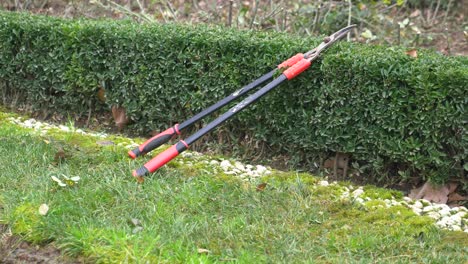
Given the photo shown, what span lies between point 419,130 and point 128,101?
2.53 meters

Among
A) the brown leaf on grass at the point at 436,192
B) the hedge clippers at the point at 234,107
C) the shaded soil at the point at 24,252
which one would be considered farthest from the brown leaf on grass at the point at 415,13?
the shaded soil at the point at 24,252

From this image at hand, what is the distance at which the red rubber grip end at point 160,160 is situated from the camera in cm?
495

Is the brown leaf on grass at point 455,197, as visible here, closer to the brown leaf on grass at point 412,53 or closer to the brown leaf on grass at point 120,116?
the brown leaf on grass at point 412,53

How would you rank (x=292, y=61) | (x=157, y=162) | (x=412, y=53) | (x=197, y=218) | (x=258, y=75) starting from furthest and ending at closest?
1. (x=258, y=75)
2. (x=412, y=53)
3. (x=292, y=61)
4. (x=157, y=162)
5. (x=197, y=218)

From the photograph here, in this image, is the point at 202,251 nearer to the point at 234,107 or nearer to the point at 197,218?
the point at 197,218

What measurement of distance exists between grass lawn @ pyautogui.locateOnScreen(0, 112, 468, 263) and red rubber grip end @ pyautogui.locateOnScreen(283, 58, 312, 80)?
67cm

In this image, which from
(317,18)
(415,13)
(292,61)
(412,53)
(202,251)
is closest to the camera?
(202,251)

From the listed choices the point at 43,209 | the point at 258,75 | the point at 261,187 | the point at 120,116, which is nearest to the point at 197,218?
the point at 261,187

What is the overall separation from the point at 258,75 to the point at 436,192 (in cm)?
155

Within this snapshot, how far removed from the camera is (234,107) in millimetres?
5266

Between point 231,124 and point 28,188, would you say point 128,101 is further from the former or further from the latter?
point 28,188

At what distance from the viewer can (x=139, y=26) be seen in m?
6.46

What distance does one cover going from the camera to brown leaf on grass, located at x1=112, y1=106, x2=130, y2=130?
21.6ft

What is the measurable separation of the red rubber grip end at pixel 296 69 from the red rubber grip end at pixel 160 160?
2.97ft
